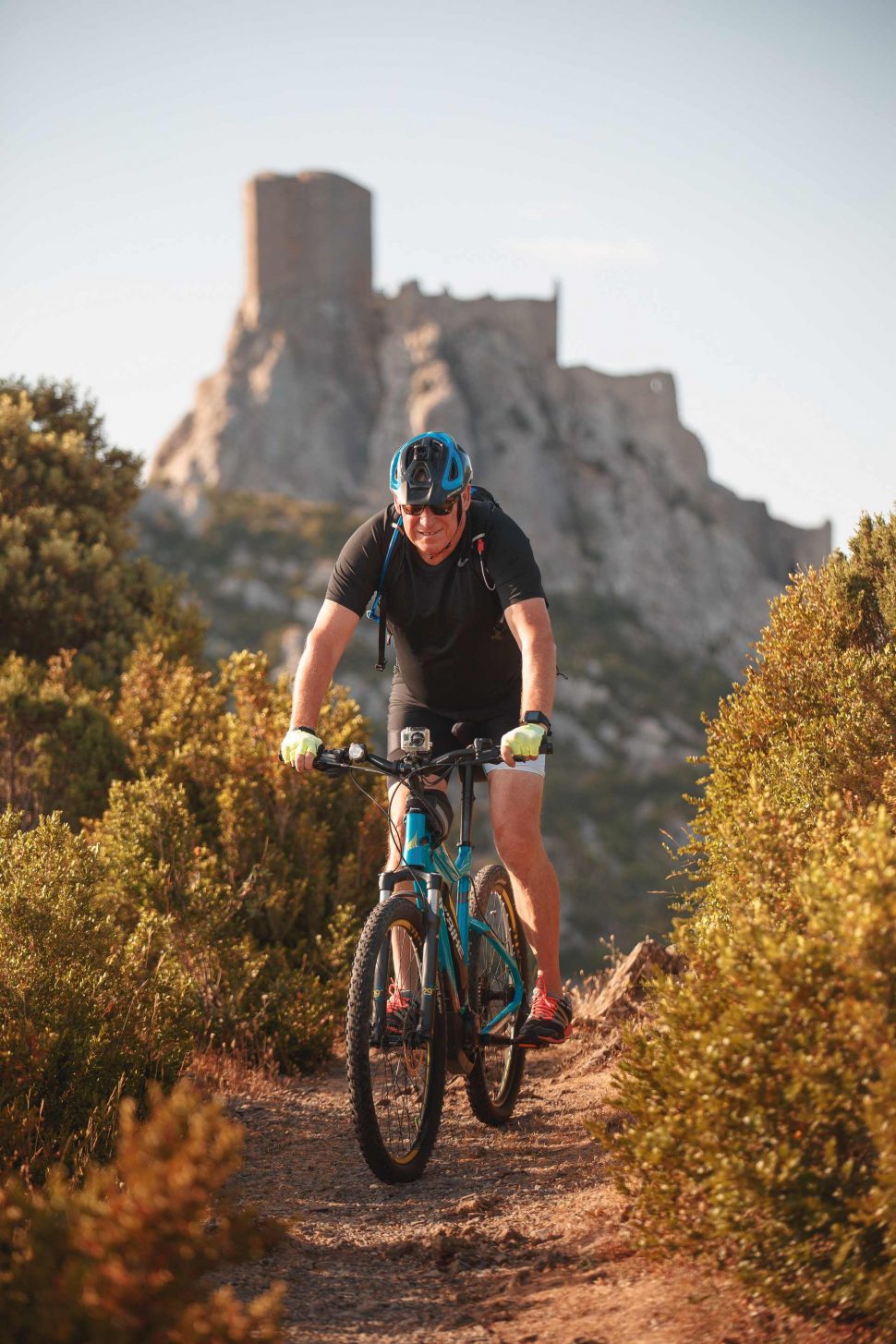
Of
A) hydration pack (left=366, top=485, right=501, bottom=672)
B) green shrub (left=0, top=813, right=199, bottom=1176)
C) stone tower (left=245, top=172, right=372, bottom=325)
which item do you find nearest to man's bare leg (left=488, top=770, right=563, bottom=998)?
hydration pack (left=366, top=485, right=501, bottom=672)

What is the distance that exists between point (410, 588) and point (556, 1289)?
7.90 feet

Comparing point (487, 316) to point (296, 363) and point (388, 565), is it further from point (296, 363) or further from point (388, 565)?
point (388, 565)

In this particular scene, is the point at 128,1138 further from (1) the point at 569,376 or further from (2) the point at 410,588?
(1) the point at 569,376

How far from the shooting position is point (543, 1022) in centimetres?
491

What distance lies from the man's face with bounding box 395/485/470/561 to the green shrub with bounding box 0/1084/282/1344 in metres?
2.55

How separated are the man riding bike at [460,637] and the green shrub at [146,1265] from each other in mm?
2072

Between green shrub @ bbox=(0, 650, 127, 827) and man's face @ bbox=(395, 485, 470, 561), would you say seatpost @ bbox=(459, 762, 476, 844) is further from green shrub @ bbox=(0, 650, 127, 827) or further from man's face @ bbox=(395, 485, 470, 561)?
green shrub @ bbox=(0, 650, 127, 827)

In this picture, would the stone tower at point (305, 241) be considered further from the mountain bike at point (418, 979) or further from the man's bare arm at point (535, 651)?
the mountain bike at point (418, 979)

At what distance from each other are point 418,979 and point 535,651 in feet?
3.96

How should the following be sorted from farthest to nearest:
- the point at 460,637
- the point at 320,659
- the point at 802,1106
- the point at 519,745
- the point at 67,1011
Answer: the point at 460,637, the point at 320,659, the point at 67,1011, the point at 519,745, the point at 802,1106

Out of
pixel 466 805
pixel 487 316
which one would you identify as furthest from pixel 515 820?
pixel 487 316

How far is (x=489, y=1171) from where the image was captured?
4.62 meters

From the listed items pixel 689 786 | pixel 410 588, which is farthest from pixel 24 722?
pixel 689 786

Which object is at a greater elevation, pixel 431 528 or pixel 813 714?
pixel 431 528
